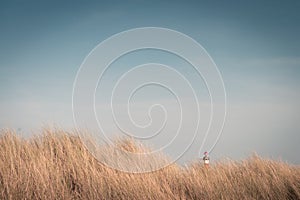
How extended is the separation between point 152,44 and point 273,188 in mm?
6476

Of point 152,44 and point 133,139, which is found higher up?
point 152,44

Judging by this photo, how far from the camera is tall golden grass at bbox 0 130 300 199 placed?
24.3 feet

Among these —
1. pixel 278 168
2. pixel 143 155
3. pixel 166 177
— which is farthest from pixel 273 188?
pixel 143 155

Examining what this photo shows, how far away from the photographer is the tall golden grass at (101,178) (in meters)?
7.40

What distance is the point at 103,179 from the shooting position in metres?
8.02

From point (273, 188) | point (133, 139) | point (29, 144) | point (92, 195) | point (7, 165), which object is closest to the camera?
point (92, 195)

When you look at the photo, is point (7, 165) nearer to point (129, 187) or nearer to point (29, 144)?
point (29, 144)

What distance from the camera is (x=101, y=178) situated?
792 centimetres

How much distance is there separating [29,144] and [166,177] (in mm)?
3458

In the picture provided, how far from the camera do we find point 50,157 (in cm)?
877

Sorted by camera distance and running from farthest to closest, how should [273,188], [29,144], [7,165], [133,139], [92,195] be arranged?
[133,139], [29,144], [273,188], [7,165], [92,195]

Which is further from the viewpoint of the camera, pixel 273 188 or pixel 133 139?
pixel 133 139

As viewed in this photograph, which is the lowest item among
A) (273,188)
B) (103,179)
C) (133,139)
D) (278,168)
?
(273,188)

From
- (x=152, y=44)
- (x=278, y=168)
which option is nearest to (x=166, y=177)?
(x=278, y=168)
